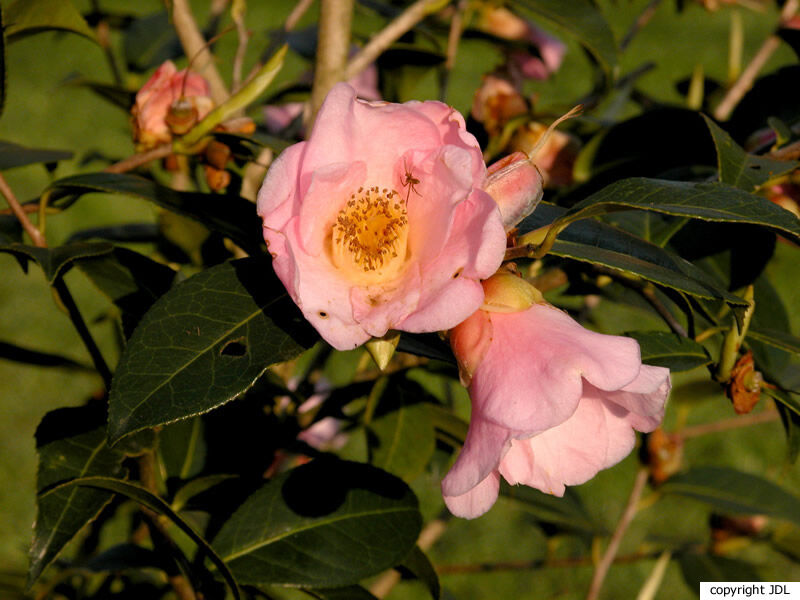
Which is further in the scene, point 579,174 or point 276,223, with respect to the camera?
point 579,174

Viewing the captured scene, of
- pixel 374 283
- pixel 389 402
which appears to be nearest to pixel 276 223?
pixel 374 283

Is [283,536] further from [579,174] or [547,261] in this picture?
[579,174]

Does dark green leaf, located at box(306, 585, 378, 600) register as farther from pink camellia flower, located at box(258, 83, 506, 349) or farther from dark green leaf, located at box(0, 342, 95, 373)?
dark green leaf, located at box(0, 342, 95, 373)

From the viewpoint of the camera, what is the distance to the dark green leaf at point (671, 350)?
0.71 meters

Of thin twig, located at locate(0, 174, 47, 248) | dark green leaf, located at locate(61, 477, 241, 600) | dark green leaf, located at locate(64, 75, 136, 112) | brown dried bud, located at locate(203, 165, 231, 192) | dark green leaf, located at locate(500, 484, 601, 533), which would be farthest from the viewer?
dark green leaf, located at locate(500, 484, 601, 533)

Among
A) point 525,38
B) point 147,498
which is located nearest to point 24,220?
point 147,498

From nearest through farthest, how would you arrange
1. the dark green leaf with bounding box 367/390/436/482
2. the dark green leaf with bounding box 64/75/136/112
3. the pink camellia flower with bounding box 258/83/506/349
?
1. the pink camellia flower with bounding box 258/83/506/349
2. the dark green leaf with bounding box 367/390/436/482
3. the dark green leaf with bounding box 64/75/136/112

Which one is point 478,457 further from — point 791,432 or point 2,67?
point 2,67

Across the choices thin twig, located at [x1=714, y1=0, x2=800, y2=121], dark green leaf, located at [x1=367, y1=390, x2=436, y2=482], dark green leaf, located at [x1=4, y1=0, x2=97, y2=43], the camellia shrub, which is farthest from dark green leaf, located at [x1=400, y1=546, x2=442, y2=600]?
thin twig, located at [x1=714, y1=0, x2=800, y2=121]

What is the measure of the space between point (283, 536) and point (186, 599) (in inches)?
4.6

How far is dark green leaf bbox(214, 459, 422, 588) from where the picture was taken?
780 millimetres

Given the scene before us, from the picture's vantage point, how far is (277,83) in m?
4.30

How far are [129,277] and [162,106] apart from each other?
0.23 m

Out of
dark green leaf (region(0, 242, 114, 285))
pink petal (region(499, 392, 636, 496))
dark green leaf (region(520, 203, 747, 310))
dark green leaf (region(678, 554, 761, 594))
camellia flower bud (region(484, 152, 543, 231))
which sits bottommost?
dark green leaf (region(678, 554, 761, 594))
